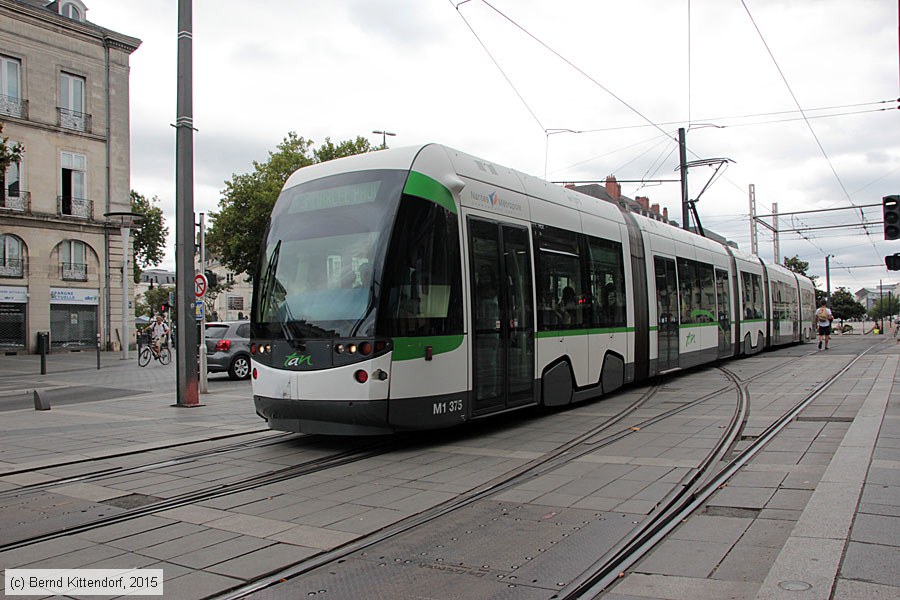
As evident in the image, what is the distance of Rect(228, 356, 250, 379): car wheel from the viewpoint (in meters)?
18.9

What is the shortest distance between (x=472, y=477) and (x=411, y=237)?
8.53 feet

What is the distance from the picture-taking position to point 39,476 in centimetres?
687

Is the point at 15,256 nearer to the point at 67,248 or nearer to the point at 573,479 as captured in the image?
the point at 67,248

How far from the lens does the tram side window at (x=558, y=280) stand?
9.88m

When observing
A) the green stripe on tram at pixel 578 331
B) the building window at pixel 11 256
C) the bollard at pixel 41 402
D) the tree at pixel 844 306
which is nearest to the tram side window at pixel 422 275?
the green stripe on tram at pixel 578 331

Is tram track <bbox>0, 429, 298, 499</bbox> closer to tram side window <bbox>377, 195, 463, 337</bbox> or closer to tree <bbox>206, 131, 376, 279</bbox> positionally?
tram side window <bbox>377, 195, 463, 337</bbox>

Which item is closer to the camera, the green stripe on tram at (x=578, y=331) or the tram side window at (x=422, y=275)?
the tram side window at (x=422, y=275)

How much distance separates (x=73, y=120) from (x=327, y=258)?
108ft

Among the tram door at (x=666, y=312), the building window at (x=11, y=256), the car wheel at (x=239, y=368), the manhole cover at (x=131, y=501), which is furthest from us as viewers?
the building window at (x=11, y=256)

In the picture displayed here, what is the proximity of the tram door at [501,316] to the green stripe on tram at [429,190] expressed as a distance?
1.57 ft

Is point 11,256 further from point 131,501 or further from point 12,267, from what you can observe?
point 131,501

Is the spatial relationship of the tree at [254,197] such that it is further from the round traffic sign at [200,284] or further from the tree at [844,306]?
the tree at [844,306]

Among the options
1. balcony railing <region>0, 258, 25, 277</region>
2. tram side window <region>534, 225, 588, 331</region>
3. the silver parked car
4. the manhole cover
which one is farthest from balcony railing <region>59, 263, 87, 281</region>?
the manhole cover

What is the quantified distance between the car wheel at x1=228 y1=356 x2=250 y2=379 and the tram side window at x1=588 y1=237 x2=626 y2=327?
10.9 metres
